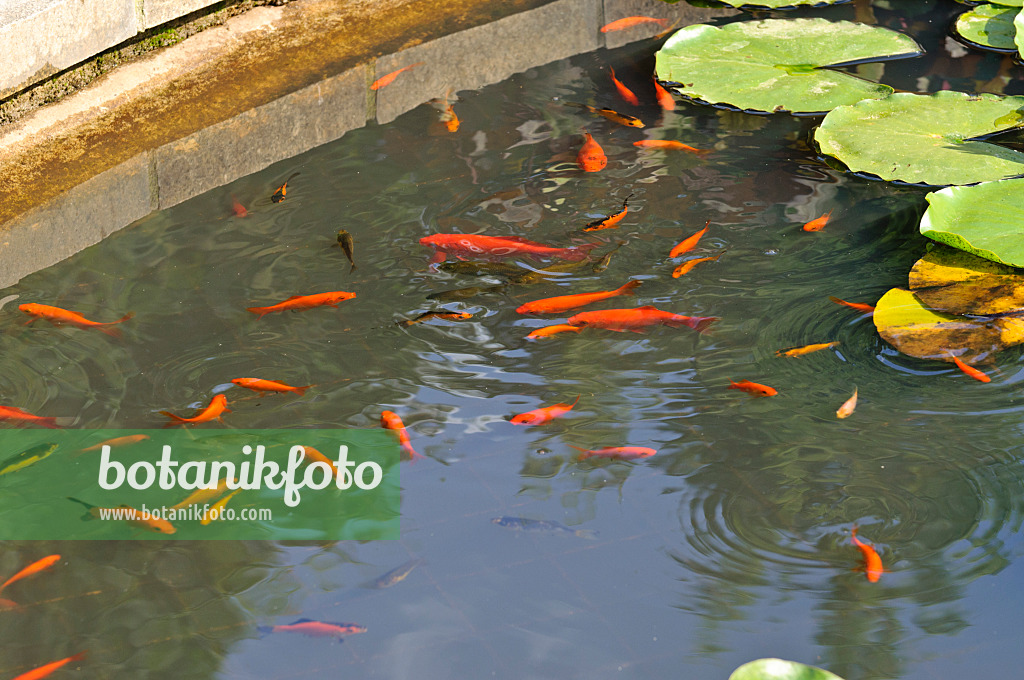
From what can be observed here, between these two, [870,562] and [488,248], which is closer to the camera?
[870,562]

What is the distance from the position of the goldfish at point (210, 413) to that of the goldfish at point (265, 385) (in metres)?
0.06

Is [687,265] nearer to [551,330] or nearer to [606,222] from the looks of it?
[606,222]

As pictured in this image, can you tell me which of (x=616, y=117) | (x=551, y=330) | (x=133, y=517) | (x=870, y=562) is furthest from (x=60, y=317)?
(x=870, y=562)

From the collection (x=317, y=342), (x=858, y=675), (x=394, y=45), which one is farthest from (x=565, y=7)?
(x=858, y=675)

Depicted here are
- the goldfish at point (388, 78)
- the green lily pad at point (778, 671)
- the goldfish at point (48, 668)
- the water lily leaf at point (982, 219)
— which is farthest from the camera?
the goldfish at point (388, 78)

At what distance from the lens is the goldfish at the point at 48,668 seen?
5.37 feet

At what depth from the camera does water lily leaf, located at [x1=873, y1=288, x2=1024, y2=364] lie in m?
2.26

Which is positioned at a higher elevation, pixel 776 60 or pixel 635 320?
pixel 776 60

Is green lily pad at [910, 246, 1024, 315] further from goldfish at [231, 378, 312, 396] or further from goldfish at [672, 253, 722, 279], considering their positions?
goldfish at [231, 378, 312, 396]

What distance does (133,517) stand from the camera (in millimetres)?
1931

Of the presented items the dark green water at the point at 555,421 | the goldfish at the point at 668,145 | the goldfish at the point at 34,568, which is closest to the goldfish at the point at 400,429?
the dark green water at the point at 555,421

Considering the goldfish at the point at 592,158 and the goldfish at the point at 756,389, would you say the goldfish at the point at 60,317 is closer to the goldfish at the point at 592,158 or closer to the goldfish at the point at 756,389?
the goldfish at the point at 592,158

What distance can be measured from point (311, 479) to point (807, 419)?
1.15 metres

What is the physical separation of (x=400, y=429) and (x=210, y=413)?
0.45 m
